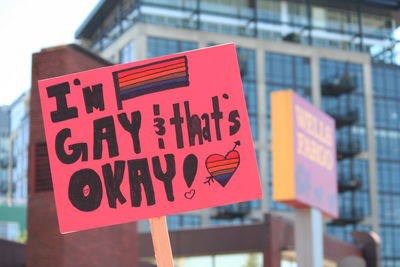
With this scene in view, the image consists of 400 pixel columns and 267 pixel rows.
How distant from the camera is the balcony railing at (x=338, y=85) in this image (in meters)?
72.8

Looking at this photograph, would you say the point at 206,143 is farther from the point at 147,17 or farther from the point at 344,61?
the point at 344,61

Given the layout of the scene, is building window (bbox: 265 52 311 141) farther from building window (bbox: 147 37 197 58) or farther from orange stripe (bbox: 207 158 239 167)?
orange stripe (bbox: 207 158 239 167)

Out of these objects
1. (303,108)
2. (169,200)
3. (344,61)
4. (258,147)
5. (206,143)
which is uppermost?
(344,61)

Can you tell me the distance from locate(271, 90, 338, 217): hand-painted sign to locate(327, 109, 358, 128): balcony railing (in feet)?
150

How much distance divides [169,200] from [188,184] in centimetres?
28

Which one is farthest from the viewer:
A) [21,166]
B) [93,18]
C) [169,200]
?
[21,166]

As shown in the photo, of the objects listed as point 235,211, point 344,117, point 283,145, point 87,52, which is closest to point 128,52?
point 235,211

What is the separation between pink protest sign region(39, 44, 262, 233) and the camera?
10.0 meters

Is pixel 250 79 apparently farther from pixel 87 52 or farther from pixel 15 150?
pixel 87 52

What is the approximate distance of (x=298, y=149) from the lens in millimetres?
25141

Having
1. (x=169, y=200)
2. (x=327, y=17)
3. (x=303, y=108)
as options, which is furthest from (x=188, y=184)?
(x=327, y=17)

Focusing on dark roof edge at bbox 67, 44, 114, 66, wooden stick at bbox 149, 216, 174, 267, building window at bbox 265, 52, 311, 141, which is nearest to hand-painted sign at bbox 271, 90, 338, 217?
dark roof edge at bbox 67, 44, 114, 66

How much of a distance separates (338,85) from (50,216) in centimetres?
5509

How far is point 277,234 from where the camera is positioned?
33.0 meters
